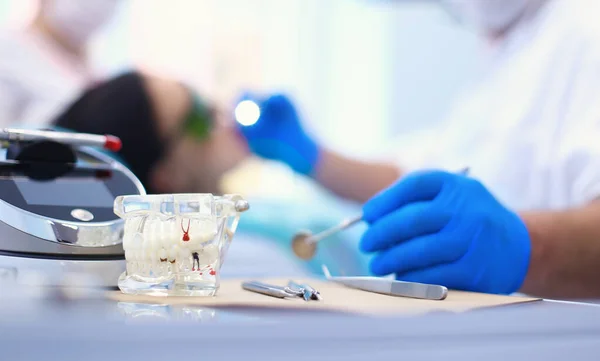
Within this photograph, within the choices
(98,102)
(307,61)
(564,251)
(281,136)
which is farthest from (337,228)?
(307,61)

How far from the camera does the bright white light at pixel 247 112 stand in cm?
105

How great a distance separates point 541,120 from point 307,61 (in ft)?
2.26

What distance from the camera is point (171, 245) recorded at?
0.41 metres

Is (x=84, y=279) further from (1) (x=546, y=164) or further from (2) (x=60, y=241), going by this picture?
(1) (x=546, y=164)

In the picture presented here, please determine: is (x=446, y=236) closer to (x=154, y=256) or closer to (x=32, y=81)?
(x=154, y=256)

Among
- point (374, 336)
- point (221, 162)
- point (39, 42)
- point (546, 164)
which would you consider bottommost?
point (374, 336)

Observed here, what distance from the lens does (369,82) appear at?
164 cm

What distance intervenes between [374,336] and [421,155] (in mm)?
1067

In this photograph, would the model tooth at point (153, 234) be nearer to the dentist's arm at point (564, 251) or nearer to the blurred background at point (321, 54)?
the dentist's arm at point (564, 251)

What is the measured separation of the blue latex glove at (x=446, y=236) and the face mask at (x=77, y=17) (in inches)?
34.4

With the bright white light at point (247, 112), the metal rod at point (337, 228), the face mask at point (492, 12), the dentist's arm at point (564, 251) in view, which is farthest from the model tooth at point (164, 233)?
the face mask at point (492, 12)

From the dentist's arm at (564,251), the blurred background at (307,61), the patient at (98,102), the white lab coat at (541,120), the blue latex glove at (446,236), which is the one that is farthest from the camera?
the blurred background at (307,61)

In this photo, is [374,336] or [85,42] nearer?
[374,336]

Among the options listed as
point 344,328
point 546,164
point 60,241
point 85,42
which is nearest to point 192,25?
point 85,42
